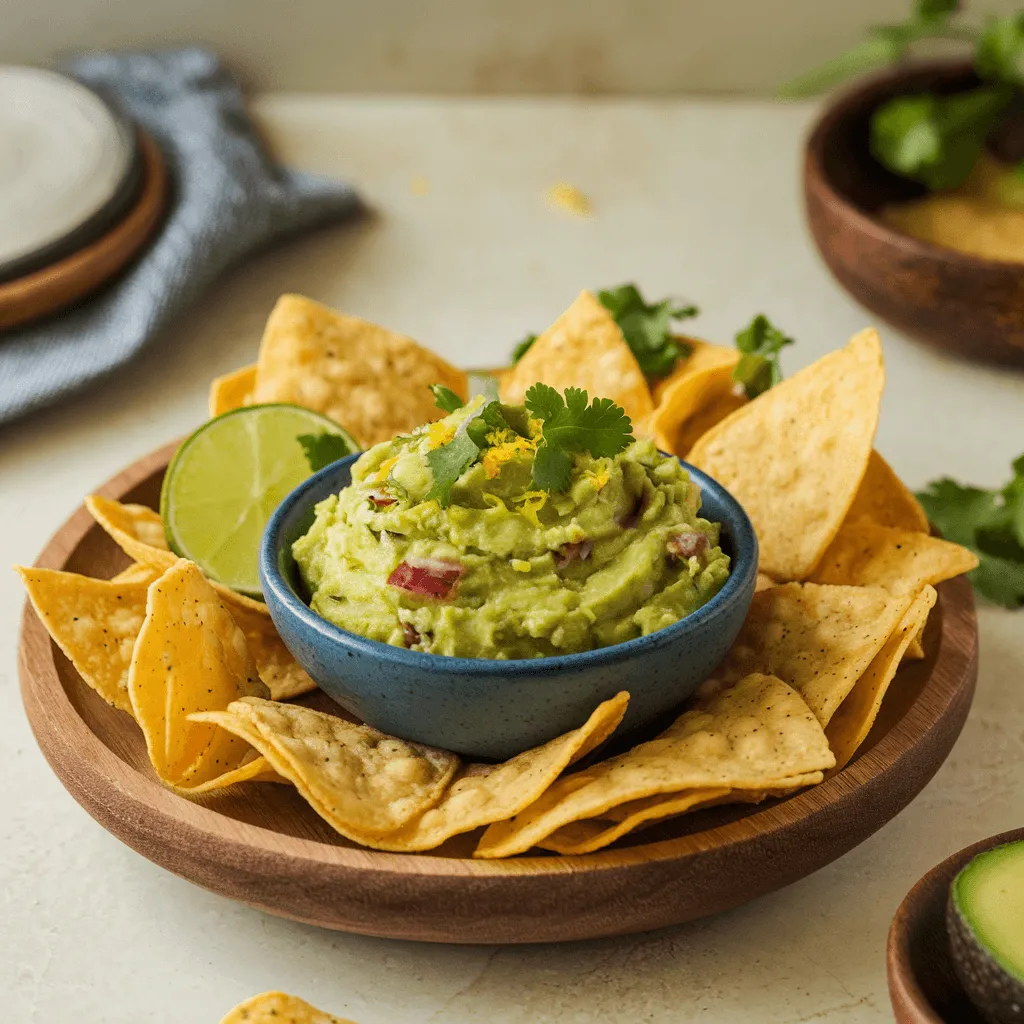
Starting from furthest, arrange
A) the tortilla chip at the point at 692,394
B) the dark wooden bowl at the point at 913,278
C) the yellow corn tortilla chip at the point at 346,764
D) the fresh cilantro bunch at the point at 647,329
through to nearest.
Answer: the dark wooden bowl at the point at 913,278
the fresh cilantro bunch at the point at 647,329
the tortilla chip at the point at 692,394
the yellow corn tortilla chip at the point at 346,764

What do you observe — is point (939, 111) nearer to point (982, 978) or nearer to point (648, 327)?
point (648, 327)

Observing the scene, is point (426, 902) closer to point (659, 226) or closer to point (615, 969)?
point (615, 969)

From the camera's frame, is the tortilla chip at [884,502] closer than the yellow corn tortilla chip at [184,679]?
No

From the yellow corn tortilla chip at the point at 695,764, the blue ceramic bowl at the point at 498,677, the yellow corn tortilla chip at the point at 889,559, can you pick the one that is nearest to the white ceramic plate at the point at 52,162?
the blue ceramic bowl at the point at 498,677

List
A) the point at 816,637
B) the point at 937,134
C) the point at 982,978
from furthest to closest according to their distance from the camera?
1. the point at 937,134
2. the point at 816,637
3. the point at 982,978

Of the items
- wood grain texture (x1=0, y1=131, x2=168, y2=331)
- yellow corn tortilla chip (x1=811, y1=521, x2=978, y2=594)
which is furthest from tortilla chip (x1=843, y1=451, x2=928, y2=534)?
wood grain texture (x1=0, y1=131, x2=168, y2=331)

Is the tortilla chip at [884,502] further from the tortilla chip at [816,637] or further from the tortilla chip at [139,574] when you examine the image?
the tortilla chip at [139,574]

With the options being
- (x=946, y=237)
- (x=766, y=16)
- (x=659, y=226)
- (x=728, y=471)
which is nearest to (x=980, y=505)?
(x=728, y=471)

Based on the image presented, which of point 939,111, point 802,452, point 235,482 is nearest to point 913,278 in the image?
point 939,111
